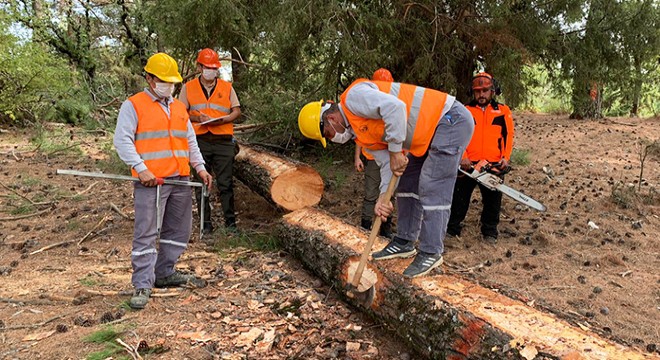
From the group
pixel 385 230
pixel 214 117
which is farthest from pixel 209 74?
pixel 385 230

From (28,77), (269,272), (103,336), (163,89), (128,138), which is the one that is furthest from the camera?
(28,77)

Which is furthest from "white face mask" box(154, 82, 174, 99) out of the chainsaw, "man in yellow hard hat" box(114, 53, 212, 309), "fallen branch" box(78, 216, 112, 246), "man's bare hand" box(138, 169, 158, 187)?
the chainsaw

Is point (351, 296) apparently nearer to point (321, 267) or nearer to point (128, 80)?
point (321, 267)

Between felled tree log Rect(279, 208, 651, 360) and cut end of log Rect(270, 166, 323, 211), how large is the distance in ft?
4.55

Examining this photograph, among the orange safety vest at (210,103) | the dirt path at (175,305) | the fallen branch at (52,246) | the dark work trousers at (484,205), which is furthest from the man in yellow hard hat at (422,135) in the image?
the fallen branch at (52,246)

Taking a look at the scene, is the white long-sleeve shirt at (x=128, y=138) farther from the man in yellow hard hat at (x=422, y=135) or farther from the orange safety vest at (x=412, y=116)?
the orange safety vest at (x=412, y=116)

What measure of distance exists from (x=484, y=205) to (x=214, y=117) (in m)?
3.08

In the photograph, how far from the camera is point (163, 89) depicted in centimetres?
348

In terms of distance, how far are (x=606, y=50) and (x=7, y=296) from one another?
21.5 ft

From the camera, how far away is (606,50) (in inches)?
221

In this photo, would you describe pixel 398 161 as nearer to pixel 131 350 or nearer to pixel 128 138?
pixel 128 138

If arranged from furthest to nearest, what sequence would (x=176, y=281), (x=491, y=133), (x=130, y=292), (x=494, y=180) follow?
(x=491, y=133), (x=494, y=180), (x=176, y=281), (x=130, y=292)

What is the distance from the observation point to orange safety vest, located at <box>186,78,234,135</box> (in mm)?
5082

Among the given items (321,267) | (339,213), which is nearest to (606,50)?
(339,213)
